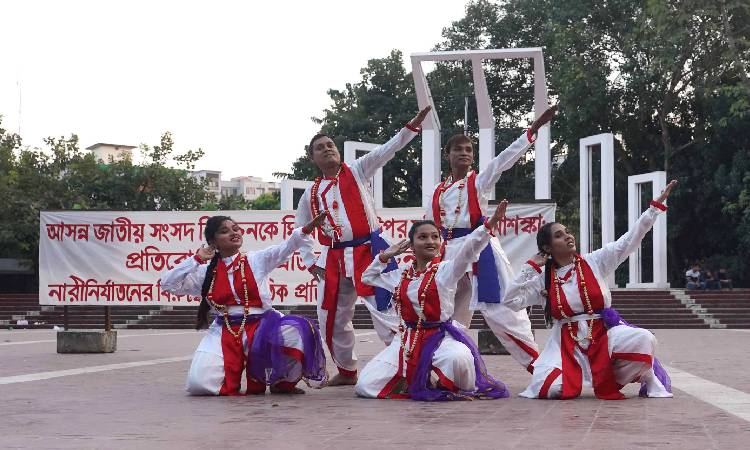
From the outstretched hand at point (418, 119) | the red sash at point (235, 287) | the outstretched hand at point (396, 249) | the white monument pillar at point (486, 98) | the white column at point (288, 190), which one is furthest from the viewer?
the white column at point (288, 190)

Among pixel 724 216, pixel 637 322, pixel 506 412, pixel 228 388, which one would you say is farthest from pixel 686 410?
pixel 724 216

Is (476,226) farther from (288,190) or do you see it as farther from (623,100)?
(623,100)

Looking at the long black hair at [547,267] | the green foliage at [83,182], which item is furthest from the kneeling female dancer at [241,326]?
the green foliage at [83,182]

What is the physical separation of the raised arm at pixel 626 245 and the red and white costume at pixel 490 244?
0.96 metres

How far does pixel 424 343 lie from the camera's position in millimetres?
7051

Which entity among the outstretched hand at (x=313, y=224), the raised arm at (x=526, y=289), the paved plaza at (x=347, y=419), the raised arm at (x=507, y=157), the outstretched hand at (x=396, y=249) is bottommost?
the paved plaza at (x=347, y=419)

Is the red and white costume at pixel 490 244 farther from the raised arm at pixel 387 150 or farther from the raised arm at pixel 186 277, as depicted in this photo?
the raised arm at pixel 186 277

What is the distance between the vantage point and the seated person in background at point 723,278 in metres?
32.5

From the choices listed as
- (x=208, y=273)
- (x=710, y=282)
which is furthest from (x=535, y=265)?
(x=710, y=282)

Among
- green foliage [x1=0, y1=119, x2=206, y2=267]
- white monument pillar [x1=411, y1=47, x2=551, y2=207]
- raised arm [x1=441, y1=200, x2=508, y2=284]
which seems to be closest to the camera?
raised arm [x1=441, y1=200, x2=508, y2=284]

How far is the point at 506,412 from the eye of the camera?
6.15 m

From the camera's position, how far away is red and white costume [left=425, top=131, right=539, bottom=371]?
797 centimetres

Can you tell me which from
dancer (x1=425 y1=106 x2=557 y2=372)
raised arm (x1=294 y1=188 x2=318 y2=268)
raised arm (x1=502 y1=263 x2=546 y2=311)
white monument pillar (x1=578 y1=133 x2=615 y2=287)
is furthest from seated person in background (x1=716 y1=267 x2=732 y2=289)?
raised arm (x1=502 y1=263 x2=546 y2=311)

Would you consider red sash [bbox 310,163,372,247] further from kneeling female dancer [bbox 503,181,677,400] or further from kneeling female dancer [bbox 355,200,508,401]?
kneeling female dancer [bbox 503,181,677,400]
